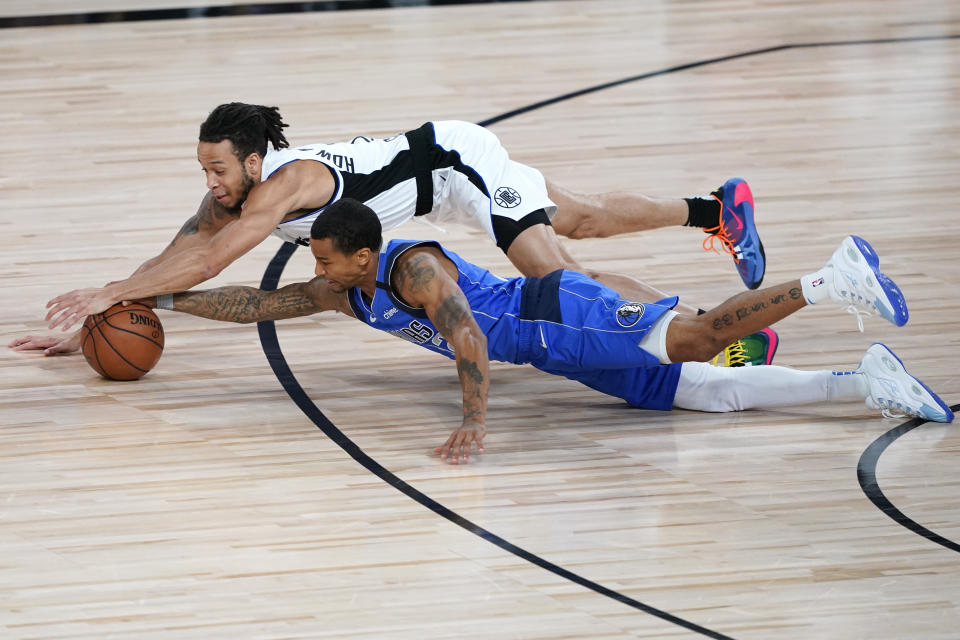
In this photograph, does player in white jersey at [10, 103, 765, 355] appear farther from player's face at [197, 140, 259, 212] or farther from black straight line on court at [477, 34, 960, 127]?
black straight line on court at [477, 34, 960, 127]

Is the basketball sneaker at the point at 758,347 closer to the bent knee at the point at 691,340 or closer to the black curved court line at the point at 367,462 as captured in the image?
the bent knee at the point at 691,340

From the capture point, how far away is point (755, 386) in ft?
Answer: 17.1

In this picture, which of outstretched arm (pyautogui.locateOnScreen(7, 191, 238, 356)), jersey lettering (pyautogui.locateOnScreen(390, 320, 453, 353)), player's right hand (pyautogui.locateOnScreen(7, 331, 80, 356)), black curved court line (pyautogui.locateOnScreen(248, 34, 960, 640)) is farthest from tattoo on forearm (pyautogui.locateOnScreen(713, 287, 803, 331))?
player's right hand (pyautogui.locateOnScreen(7, 331, 80, 356))

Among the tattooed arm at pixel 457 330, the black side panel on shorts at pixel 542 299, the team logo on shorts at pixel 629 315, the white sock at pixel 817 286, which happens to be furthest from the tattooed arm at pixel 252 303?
the white sock at pixel 817 286

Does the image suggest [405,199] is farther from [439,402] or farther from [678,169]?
[678,169]

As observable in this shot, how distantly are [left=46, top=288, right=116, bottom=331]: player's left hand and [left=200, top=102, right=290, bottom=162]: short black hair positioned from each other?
2.39ft

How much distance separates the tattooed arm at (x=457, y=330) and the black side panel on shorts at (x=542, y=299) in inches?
10.5

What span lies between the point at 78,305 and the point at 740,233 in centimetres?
302

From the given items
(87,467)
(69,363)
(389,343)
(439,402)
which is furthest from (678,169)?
(87,467)

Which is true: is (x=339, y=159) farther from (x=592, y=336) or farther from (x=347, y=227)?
(x=592, y=336)

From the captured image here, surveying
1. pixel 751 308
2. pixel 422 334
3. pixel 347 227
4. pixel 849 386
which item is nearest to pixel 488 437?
pixel 422 334

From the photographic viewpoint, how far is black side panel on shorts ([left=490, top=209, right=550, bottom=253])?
A: 5.82 m

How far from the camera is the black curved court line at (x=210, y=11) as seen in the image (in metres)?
12.6

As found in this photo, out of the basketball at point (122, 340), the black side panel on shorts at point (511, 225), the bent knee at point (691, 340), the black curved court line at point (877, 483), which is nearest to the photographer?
the black curved court line at point (877, 483)
